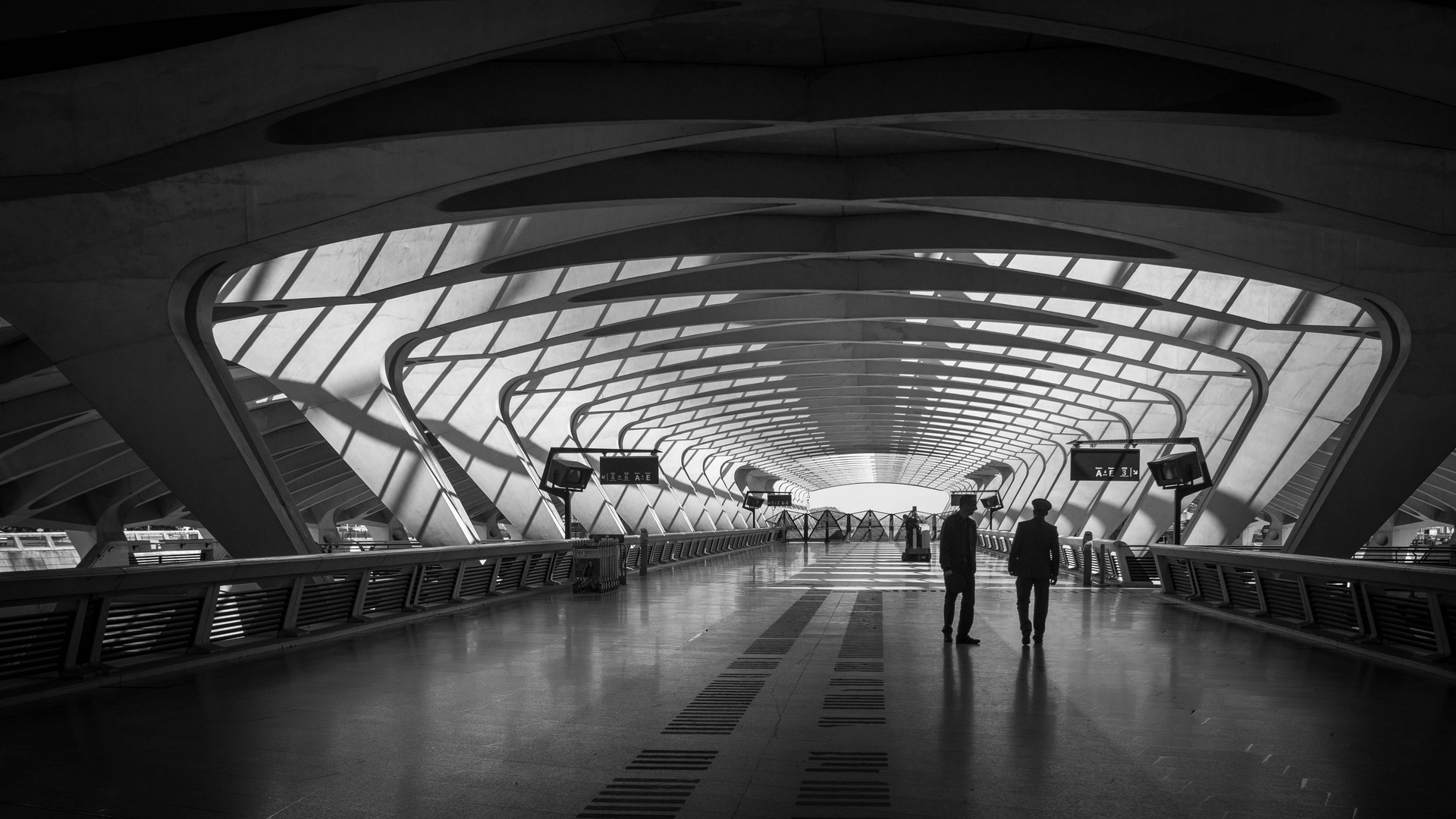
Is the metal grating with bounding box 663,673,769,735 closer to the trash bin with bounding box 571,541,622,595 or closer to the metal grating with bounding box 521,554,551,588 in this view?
the trash bin with bounding box 571,541,622,595

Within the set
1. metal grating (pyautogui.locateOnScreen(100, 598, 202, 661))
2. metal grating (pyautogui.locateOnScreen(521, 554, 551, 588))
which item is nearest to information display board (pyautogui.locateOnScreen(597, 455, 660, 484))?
metal grating (pyautogui.locateOnScreen(521, 554, 551, 588))

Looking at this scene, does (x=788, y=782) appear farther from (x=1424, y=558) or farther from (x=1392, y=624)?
(x=1424, y=558)

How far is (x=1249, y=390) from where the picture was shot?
34500 mm

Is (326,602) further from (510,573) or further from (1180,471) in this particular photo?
(1180,471)

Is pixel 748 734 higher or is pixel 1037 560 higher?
pixel 1037 560

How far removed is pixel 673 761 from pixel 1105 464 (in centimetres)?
2488

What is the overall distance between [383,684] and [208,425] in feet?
28.6

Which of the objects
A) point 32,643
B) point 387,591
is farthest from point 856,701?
point 387,591

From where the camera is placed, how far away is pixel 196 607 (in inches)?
399

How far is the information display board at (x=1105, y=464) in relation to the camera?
28.8 meters

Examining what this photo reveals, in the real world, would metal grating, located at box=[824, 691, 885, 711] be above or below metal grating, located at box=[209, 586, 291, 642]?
below

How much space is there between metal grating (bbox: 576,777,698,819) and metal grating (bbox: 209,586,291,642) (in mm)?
6275

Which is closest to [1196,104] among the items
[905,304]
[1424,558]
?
[905,304]

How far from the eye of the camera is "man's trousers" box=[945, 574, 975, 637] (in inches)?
473
